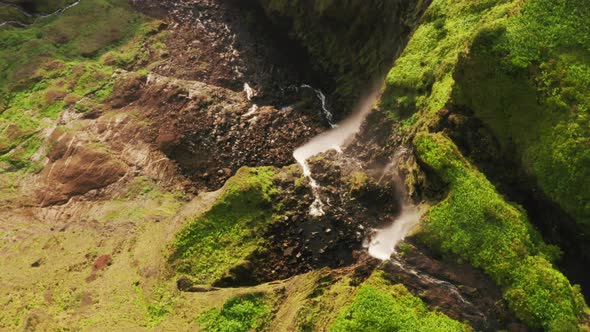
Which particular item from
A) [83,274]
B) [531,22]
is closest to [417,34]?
[531,22]

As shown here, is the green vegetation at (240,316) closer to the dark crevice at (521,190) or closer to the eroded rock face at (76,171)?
the dark crevice at (521,190)

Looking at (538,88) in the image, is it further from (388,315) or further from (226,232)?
(226,232)

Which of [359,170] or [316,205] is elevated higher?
[359,170]

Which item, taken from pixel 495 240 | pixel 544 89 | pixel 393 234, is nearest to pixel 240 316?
pixel 393 234

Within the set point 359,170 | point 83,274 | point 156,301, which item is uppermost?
point 359,170

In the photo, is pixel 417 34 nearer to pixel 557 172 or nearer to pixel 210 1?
pixel 557 172
